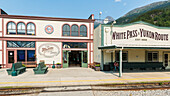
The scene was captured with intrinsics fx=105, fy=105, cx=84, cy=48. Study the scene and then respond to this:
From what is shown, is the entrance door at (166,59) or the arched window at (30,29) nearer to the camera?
the entrance door at (166,59)

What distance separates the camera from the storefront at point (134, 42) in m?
13.6

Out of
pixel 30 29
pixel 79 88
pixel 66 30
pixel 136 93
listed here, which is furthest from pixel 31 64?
pixel 136 93

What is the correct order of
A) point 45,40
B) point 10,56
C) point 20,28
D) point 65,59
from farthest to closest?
point 65,59, point 45,40, point 20,28, point 10,56

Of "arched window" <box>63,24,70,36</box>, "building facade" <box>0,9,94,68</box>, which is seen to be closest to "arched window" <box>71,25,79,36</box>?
"building facade" <box>0,9,94,68</box>

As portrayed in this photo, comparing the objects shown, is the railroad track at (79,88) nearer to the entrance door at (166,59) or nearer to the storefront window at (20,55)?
the entrance door at (166,59)

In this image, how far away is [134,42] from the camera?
13875mm

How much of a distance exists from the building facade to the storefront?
349 centimetres

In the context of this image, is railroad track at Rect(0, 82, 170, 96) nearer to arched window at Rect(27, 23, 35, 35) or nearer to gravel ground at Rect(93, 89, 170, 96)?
gravel ground at Rect(93, 89, 170, 96)

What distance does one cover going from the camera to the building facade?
15031 mm

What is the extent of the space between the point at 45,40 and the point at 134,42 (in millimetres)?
12629

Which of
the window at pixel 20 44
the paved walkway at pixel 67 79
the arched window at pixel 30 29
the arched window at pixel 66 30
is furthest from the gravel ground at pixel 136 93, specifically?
the arched window at pixel 30 29

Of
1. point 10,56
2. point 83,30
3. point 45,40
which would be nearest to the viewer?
point 10,56

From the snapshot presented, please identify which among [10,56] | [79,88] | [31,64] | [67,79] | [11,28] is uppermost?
[11,28]

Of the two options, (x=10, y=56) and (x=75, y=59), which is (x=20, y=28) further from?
(x=75, y=59)
